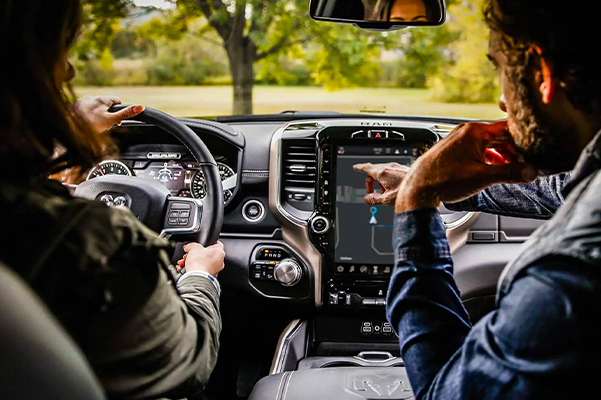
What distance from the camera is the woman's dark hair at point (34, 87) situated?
1.12 m

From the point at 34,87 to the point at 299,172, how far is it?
2502 mm

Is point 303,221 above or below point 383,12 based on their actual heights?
below

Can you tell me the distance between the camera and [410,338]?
4.58 feet

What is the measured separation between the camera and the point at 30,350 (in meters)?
1.00

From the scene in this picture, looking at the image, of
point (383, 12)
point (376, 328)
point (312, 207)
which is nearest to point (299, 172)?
point (312, 207)

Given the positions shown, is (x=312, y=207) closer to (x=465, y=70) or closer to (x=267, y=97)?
(x=267, y=97)

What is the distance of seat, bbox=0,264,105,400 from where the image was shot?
992mm

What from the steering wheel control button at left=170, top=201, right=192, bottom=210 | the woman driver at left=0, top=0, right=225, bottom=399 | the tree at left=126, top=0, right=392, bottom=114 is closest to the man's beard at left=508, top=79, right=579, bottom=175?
the woman driver at left=0, top=0, right=225, bottom=399

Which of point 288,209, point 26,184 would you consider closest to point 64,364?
point 26,184

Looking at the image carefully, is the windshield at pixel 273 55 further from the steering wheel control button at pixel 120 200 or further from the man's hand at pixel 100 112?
the man's hand at pixel 100 112

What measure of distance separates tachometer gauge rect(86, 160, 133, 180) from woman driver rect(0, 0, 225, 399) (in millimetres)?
2012

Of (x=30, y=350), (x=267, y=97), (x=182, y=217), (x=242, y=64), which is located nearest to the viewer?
(x=30, y=350)

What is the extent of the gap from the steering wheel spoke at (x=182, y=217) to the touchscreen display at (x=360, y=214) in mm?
1022

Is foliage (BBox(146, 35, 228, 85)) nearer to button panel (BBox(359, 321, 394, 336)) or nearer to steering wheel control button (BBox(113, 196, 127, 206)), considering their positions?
button panel (BBox(359, 321, 394, 336))
